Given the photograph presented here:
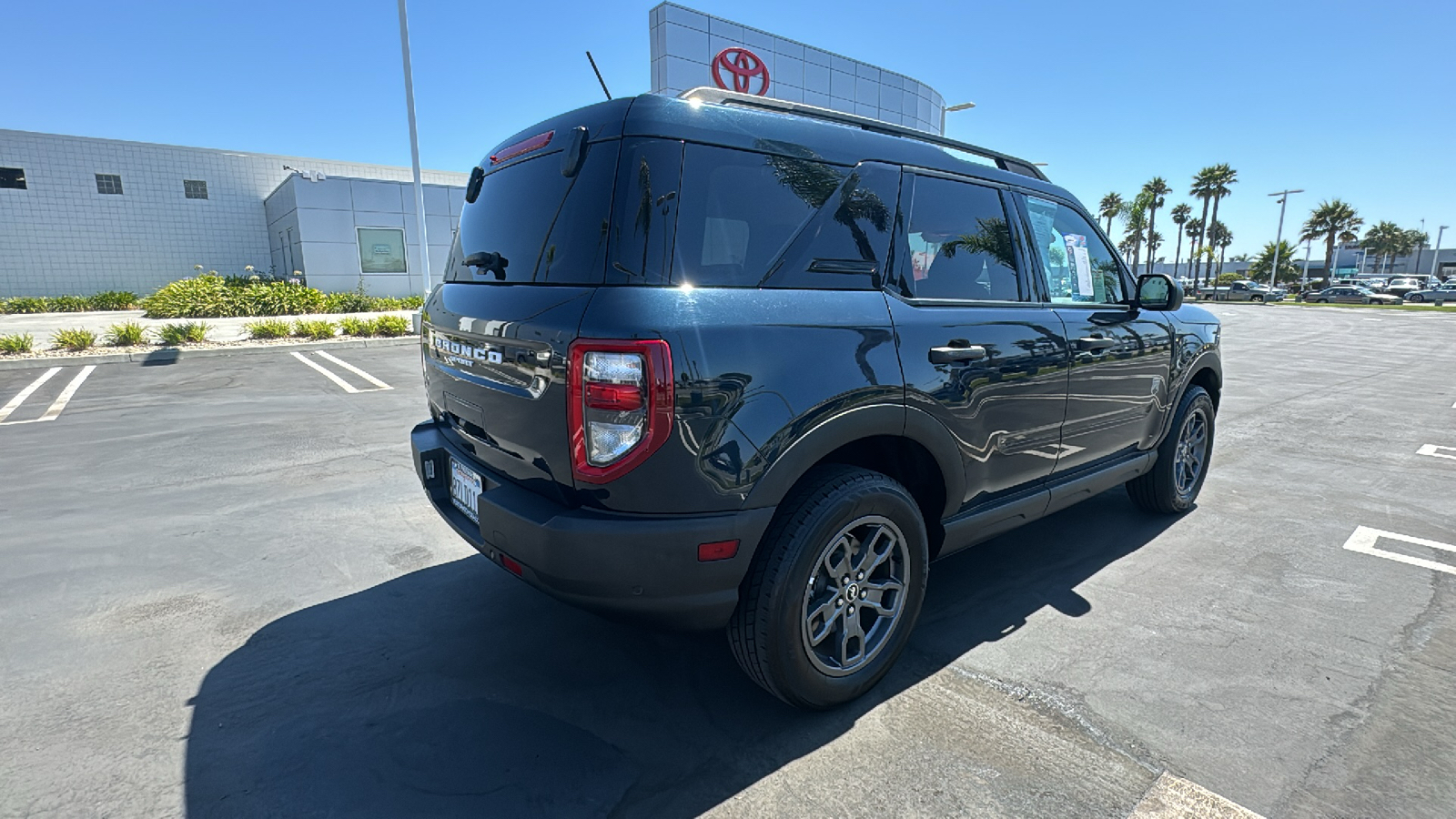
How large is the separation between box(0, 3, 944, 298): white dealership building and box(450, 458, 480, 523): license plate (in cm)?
1810

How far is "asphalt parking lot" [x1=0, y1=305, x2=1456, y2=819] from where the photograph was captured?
6.86ft

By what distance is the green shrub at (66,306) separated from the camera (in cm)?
2219

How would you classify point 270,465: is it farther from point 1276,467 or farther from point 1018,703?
point 1276,467

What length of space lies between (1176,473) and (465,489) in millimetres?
4134

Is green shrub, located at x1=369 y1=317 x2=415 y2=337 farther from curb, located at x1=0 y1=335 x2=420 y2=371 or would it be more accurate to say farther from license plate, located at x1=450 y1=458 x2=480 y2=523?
license plate, located at x1=450 y1=458 x2=480 y2=523

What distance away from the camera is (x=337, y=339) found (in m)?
13.9

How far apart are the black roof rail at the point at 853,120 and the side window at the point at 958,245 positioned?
24 cm

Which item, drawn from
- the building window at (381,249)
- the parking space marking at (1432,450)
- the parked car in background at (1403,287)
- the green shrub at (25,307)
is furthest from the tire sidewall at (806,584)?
the parked car in background at (1403,287)

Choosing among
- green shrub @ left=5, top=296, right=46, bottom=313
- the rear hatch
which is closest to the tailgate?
the rear hatch

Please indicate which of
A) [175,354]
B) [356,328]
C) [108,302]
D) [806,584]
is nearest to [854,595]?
[806,584]

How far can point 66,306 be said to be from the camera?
879 inches

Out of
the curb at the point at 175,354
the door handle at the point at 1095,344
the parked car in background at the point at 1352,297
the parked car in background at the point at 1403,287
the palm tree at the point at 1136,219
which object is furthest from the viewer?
the palm tree at the point at 1136,219

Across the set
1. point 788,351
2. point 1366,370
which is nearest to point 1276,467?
point 788,351

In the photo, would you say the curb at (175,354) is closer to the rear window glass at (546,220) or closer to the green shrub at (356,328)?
the green shrub at (356,328)
